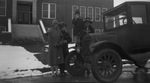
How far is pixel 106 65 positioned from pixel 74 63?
1.98 metres

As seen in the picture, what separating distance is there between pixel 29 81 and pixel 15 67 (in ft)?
8.44

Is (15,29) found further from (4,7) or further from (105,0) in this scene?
(105,0)

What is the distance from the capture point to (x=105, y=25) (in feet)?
26.8

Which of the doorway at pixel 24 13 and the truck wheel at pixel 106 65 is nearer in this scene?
the truck wheel at pixel 106 65

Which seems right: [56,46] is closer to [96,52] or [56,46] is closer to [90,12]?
[96,52]

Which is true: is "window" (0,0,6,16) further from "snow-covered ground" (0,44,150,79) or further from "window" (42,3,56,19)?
"snow-covered ground" (0,44,150,79)

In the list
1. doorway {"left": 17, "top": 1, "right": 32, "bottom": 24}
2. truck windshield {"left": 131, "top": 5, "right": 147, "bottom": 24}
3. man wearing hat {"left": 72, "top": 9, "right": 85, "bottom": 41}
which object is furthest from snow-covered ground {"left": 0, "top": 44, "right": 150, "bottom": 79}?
doorway {"left": 17, "top": 1, "right": 32, "bottom": 24}

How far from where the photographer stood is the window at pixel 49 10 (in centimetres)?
2561

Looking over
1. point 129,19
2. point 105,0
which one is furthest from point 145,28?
point 105,0

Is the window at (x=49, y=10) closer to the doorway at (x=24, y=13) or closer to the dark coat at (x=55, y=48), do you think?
the doorway at (x=24, y=13)

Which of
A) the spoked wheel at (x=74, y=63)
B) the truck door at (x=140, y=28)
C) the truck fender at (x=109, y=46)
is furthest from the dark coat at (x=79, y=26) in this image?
the truck door at (x=140, y=28)

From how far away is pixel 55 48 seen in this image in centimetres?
777

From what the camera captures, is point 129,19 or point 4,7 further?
point 4,7

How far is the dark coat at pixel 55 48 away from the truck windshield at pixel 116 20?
187cm
